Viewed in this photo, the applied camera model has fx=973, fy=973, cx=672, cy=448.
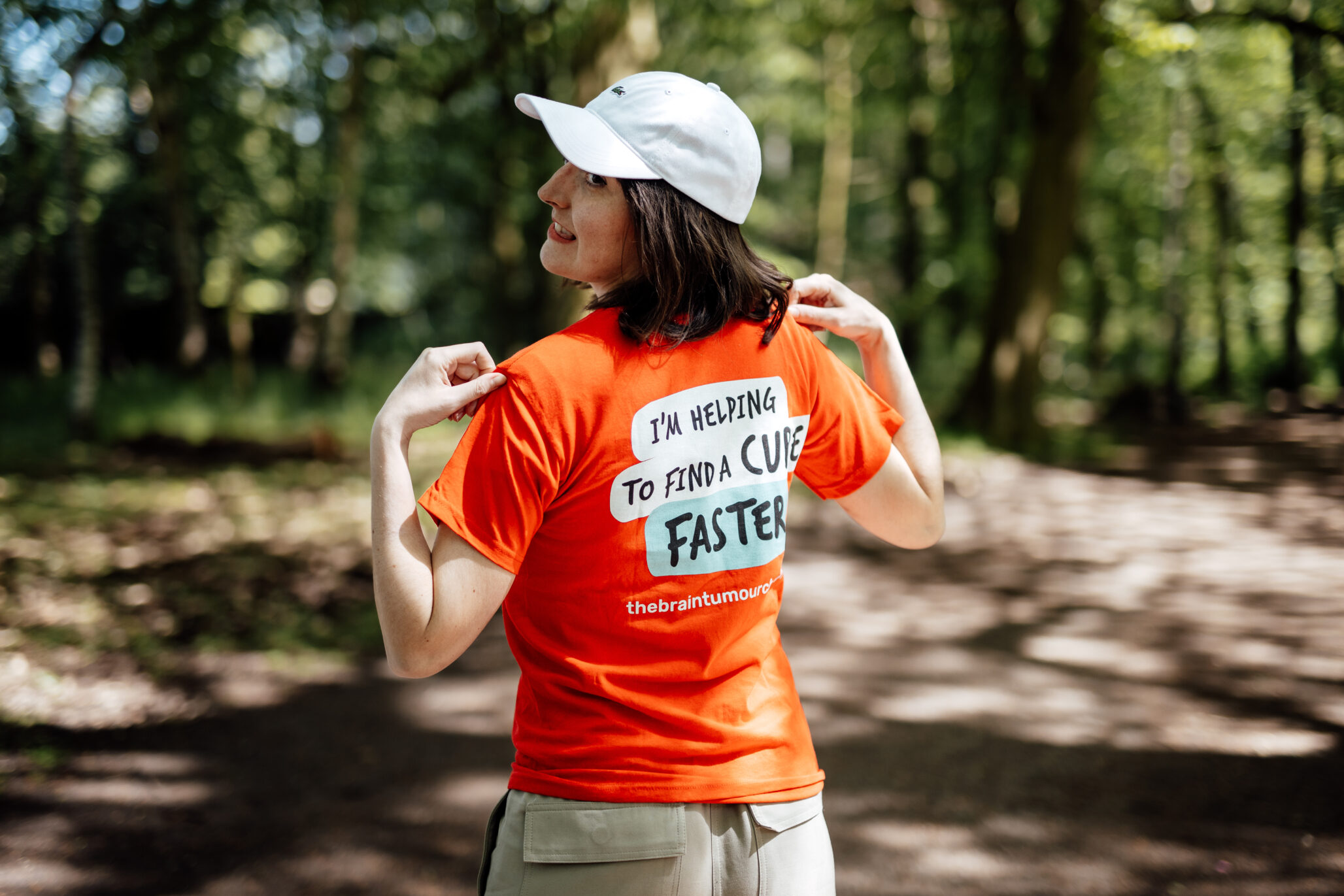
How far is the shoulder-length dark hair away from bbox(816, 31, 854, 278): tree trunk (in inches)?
717

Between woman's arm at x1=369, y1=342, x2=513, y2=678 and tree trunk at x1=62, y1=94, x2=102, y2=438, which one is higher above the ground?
tree trunk at x1=62, y1=94, x2=102, y2=438

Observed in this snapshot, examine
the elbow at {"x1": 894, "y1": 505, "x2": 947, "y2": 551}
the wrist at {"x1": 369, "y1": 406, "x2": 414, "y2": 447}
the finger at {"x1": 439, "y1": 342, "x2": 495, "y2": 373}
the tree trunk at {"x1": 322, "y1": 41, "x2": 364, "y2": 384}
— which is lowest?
the elbow at {"x1": 894, "y1": 505, "x2": 947, "y2": 551}

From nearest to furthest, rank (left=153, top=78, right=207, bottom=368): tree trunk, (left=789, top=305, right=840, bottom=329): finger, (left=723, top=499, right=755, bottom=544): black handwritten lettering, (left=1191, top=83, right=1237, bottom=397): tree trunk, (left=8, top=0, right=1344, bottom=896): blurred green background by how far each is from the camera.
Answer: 1. (left=723, top=499, right=755, bottom=544): black handwritten lettering
2. (left=789, top=305, right=840, bottom=329): finger
3. (left=8, top=0, right=1344, bottom=896): blurred green background
4. (left=153, top=78, right=207, bottom=368): tree trunk
5. (left=1191, top=83, right=1237, bottom=397): tree trunk

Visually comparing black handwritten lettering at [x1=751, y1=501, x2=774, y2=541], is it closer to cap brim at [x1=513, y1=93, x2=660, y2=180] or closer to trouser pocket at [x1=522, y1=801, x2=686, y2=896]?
trouser pocket at [x1=522, y1=801, x2=686, y2=896]

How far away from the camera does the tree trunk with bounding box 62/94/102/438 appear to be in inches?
442

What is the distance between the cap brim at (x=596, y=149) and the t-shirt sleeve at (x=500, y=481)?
1.20ft

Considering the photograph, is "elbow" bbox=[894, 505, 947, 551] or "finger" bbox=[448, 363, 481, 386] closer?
"finger" bbox=[448, 363, 481, 386]

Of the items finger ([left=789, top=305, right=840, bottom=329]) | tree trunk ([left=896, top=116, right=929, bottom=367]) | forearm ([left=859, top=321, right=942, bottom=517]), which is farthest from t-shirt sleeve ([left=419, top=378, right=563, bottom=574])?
tree trunk ([left=896, top=116, right=929, bottom=367])

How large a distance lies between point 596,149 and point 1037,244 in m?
13.4

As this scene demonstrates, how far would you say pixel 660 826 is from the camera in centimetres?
142

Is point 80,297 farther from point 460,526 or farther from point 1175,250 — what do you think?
point 1175,250

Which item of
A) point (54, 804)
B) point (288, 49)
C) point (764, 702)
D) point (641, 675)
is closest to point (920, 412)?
point (764, 702)

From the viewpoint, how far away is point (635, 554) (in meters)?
1.43

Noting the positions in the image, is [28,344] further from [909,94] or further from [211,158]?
[909,94]
